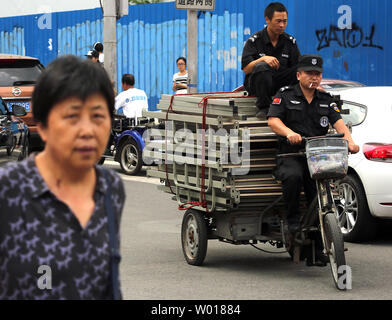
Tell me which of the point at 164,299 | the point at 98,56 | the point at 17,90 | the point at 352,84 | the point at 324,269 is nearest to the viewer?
the point at 164,299

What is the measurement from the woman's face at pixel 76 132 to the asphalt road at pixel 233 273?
4.28 meters

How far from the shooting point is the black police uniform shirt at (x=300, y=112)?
755 cm

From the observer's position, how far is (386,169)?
8984mm

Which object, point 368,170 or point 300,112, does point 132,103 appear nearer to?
point 368,170

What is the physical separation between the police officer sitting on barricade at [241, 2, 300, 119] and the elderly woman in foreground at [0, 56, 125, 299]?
5288mm

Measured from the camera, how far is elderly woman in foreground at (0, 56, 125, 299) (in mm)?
2650

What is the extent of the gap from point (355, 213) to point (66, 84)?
23.5ft

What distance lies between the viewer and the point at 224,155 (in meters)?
7.58

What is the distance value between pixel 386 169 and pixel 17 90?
352 inches
